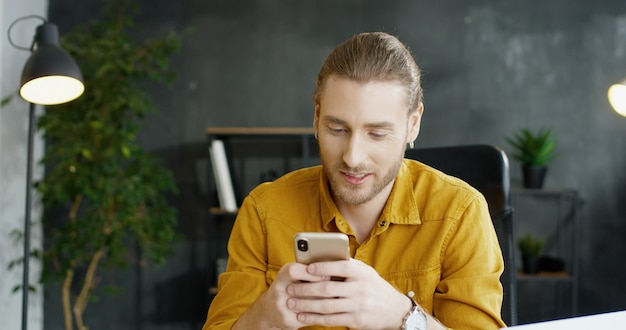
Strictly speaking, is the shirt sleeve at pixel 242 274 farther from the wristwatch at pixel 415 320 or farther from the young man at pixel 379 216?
the wristwatch at pixel 415 320

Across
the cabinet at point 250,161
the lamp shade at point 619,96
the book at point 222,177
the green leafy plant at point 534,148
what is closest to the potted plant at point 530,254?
the green leafy plant at point 534,148

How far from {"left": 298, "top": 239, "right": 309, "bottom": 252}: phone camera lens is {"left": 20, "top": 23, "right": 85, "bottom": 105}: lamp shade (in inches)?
53.7

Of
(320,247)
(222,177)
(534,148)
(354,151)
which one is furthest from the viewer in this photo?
(534,148)

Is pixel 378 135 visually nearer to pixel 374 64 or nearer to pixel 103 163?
pixel 374 64

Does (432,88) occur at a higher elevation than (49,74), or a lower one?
higher

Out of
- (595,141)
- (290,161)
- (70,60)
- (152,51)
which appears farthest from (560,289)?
(70,60)

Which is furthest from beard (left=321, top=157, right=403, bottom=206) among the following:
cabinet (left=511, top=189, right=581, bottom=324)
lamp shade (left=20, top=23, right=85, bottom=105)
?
cabinet (left=511, top=189, right=581, bottom=324)

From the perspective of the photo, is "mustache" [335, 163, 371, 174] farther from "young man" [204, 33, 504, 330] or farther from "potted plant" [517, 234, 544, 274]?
"potted plant" [517, 234, 544, 274]

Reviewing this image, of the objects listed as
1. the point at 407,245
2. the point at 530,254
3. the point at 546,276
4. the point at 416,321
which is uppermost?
the point at 407,245

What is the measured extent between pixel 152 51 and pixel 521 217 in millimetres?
2192

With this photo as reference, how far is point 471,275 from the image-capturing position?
1299 millimetres

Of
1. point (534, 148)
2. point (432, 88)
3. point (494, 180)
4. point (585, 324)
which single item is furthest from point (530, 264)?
point (585, 324)

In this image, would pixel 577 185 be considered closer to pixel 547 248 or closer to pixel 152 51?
pixel 547 248

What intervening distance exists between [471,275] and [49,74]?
1466 mm
